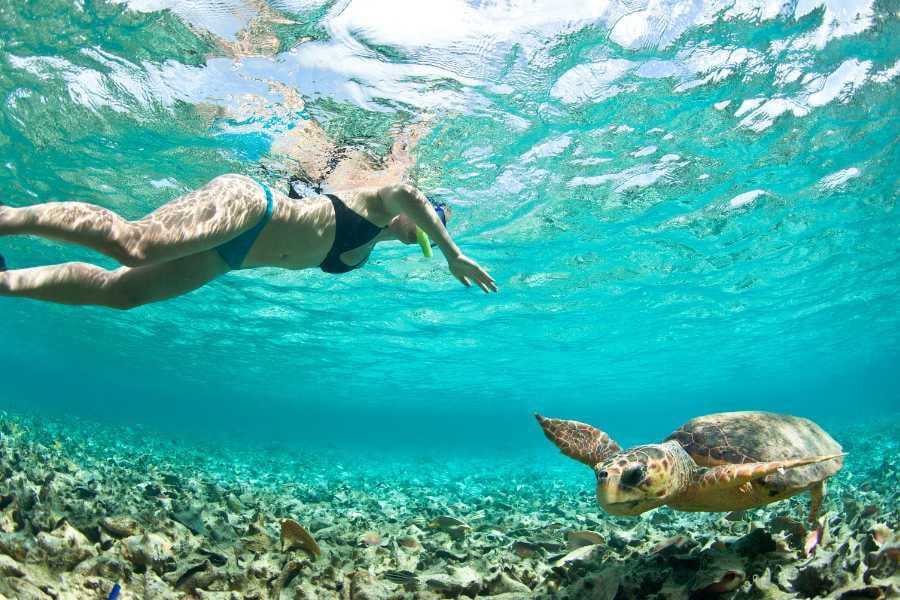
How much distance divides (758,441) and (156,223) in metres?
4.38

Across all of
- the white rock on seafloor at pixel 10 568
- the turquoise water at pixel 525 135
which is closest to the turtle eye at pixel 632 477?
the white rock on seafloor at pixel 10 568

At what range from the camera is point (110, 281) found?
11.3 ft

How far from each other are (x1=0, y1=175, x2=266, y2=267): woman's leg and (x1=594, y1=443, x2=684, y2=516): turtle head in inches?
114

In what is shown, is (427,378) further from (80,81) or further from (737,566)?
(737,566)

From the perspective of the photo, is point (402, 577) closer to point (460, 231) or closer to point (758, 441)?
point (758, 441)

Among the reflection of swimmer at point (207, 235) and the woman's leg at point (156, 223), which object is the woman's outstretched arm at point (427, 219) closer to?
the reflection of swimmer at point (207, 235)

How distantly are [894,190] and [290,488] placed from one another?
19.8 m

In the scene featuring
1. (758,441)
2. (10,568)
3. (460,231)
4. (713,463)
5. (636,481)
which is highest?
(460,231)

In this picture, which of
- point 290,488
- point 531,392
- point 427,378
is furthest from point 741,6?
point 531,392

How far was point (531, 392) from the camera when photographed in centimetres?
6531

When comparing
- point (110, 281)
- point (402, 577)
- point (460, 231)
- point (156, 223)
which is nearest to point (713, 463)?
point (402, 577)

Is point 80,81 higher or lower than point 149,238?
higher

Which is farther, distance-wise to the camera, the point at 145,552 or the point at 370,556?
the point at 370,556

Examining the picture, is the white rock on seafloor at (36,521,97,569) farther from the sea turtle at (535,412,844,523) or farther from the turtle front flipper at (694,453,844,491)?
the turtle front flipper at (694,453,844,491)
